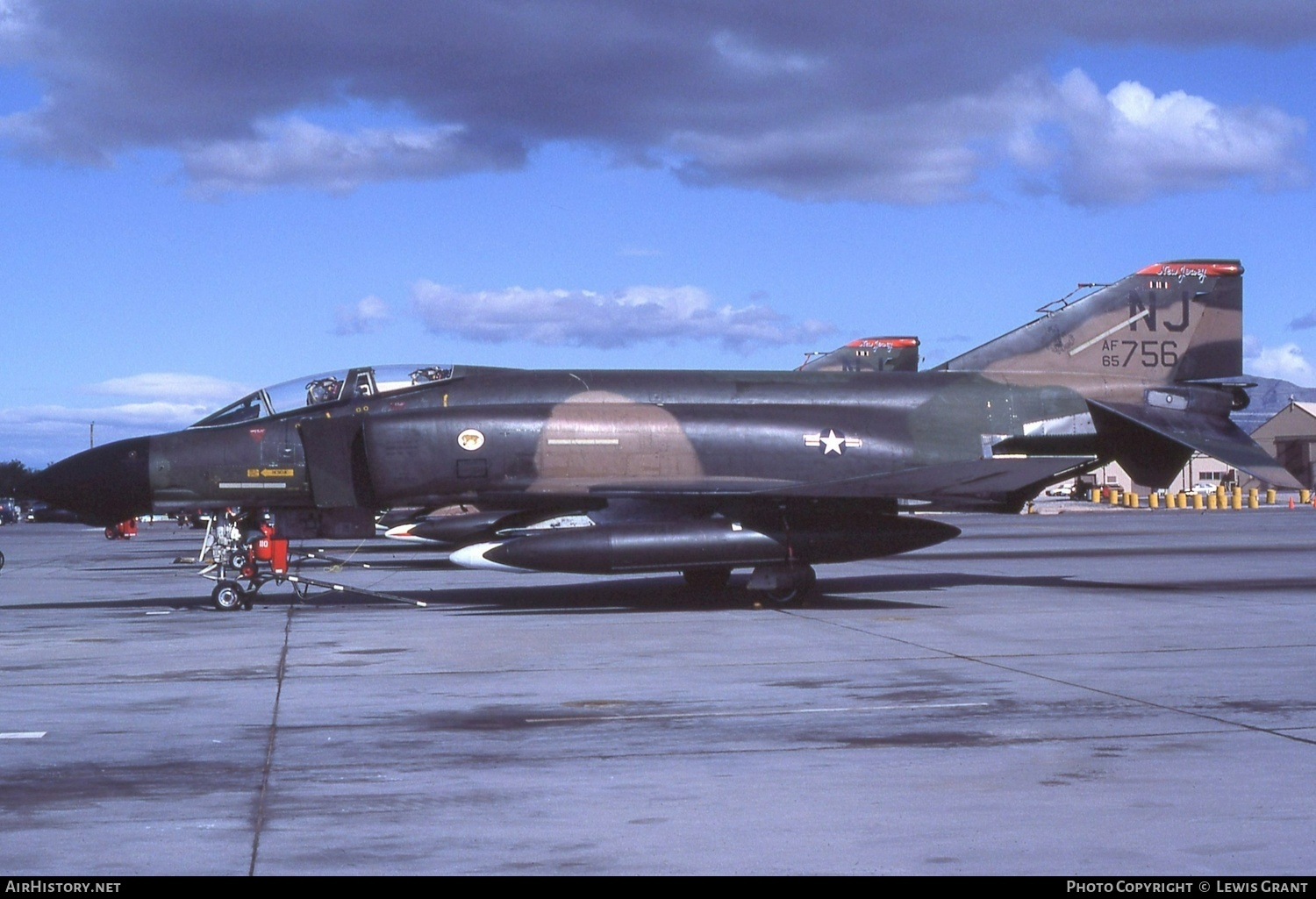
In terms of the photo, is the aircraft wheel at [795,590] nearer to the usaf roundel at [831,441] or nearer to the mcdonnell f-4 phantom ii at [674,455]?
the mcdonnell f-4 phantom ii at [674,455]

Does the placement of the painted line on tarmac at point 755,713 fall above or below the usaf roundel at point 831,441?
below

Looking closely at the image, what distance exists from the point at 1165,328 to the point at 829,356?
10.2m

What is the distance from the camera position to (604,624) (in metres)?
15.1

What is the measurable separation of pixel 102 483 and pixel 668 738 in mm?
10885

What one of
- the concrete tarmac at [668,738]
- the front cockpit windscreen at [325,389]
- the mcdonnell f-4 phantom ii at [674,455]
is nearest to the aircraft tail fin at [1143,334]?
the mcdonnell f-4 phantom ii at [674,455]

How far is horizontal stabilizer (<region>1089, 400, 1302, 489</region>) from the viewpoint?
59.9ft

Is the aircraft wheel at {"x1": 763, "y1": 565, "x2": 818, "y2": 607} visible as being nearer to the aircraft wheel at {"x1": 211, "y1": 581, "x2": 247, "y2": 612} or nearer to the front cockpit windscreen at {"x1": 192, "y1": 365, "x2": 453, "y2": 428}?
the front cockpit windscreen at {"x1": 192, "y1": 365, "x2": 453, "y2": 428}

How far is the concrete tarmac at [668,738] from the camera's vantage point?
5664mm

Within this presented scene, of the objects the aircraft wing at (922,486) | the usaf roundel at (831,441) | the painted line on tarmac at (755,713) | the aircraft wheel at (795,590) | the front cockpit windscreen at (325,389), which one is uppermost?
the front cockpit windscreen at (325,389)

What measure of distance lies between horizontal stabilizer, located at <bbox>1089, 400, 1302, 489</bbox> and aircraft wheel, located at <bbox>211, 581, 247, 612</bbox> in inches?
474

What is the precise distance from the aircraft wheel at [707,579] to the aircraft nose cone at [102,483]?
23.4ft

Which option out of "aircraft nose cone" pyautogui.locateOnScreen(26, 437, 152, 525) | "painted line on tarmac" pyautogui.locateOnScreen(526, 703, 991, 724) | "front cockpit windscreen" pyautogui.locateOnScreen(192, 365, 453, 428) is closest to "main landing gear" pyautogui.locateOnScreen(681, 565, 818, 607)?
"front cockpit windscreen" pyautogui.locateOnScreen(192, 365, 453, 428)

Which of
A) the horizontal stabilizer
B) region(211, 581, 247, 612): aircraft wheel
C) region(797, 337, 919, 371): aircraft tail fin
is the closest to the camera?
region(211, 581, 247, 612): aircraft wheel
